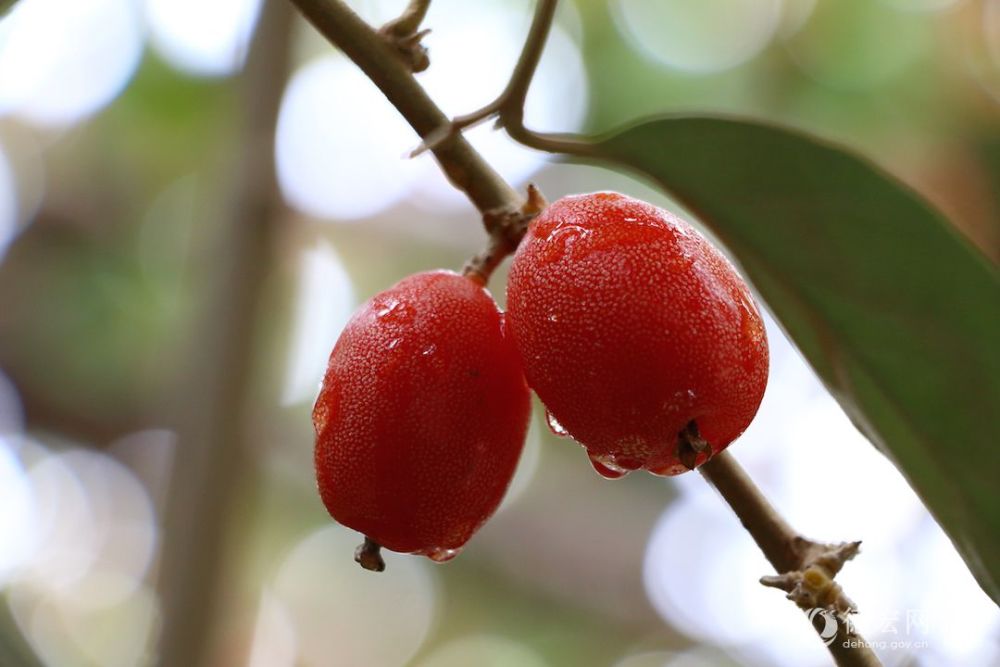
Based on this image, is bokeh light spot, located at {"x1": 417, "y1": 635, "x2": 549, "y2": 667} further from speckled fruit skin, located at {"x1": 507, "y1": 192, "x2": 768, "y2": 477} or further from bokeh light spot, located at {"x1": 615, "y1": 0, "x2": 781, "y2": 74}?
speckled fruit skin, located at {"x1": 507, "y1": 192, "x2": 768, "y2": 477}

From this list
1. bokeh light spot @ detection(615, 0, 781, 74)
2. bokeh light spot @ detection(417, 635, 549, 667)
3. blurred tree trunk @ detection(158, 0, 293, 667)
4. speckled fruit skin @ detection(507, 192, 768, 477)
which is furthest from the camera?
bokeh light spot @ detection(417, 635, 549, 667)

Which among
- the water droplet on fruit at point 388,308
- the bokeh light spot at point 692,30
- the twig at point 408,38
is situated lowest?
the bokeh light spot at point 692,30

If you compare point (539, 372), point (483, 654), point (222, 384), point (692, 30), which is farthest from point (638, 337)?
point (483, 654)

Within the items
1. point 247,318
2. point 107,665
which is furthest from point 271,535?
point 247,318

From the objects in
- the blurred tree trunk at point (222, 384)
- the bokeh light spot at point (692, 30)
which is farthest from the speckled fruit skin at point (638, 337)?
the bokeh light spot at point (692, 30)

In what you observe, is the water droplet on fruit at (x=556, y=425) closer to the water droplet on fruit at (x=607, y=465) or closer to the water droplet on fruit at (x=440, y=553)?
the water droplet on fruit at (x=607, y=465)

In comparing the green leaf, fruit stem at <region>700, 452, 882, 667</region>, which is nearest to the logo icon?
fruit stem at <region>700, 452, 882, 667</region>
